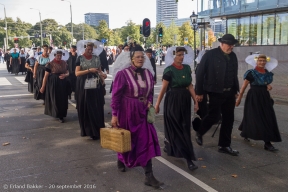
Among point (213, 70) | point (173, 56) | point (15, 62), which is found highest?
point (173, 56)

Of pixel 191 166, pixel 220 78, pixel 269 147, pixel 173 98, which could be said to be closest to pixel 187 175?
pixel 191 166

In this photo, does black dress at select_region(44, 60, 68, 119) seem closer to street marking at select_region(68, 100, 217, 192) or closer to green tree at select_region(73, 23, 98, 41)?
street marking at select_region(68, 100, 217, 192)

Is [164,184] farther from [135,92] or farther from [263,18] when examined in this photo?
[263,18]

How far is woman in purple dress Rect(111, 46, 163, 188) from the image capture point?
449 cm

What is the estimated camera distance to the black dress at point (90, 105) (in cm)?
675

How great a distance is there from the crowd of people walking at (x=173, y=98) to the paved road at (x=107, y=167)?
21 cm

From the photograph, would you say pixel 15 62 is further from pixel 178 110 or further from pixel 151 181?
pixel 151 181

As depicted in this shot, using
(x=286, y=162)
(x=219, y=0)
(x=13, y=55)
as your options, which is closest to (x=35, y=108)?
(x=286, y=162)

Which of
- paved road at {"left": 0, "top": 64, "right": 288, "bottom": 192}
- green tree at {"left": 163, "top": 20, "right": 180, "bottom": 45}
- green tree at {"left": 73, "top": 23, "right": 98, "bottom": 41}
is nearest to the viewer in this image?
paved road at {"left": 0, "top": 64, "right": 288, "bottom": 192}

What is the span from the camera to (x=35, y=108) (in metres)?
10.7

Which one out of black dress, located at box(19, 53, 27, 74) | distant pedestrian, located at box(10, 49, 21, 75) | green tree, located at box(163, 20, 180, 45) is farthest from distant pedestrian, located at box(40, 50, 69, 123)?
green tree, located at box(163, 20, 180, 45)

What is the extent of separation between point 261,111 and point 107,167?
113 inches

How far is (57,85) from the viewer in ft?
28.2

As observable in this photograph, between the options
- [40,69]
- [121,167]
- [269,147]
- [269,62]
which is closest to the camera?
[121,167]
